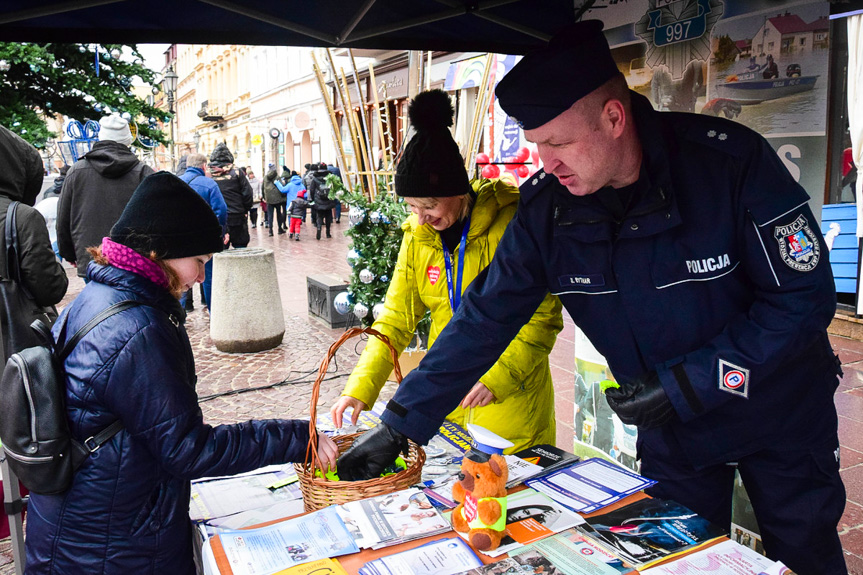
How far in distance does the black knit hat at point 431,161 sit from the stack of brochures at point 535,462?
36.9 inches

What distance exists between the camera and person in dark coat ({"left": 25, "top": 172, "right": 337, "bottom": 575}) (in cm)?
172

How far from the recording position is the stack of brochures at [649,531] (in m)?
1.46

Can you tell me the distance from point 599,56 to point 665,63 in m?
1.30

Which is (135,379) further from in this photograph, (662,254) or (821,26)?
(821,26)

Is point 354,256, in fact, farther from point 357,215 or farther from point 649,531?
point 649,531

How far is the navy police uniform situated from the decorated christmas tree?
146 inches

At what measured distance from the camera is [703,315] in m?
1.67

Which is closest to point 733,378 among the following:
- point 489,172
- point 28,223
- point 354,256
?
point 28,223

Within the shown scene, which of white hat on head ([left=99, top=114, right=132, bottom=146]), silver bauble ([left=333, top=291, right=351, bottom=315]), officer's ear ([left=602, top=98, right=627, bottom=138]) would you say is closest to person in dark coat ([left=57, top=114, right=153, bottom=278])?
white hat on head ([left=99, top=114, right=132, bottom=146])

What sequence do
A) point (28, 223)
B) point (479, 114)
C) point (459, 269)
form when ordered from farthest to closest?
point (479, 114) < point (28, 223) < point (459, 269)

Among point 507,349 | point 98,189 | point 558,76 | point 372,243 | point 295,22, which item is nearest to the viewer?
point 558,76

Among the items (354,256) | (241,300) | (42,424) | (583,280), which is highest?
(583,280)

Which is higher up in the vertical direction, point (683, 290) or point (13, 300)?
point (683, 290)

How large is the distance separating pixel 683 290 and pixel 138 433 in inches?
56.2
